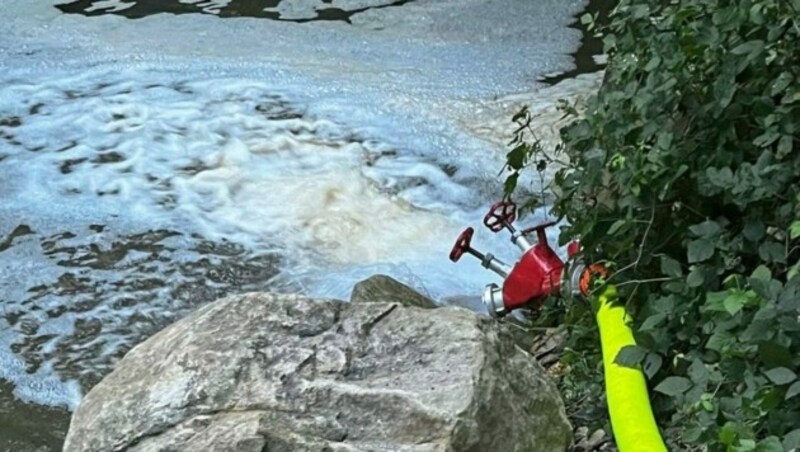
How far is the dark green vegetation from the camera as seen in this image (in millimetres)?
1811

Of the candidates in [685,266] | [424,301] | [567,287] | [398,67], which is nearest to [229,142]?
[398,67]

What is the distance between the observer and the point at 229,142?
4.80 metres

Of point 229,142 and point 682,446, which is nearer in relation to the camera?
point 682,446

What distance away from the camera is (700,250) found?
6.84 ft

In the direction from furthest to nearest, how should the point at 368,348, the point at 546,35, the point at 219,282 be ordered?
the point at 546,35 → the point at 219,282 → the point at 368,348

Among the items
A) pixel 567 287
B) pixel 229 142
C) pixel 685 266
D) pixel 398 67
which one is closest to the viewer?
pixel 685 266

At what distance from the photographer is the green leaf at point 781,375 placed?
1683mm

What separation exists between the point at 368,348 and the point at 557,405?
401 millimetres

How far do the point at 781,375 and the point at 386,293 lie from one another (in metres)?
1.69

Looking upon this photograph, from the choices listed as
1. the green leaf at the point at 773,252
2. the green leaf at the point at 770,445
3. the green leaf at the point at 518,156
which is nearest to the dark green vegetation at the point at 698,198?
the green leaf at the point at 773,252

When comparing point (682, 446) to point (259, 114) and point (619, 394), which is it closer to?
point (619, 394)

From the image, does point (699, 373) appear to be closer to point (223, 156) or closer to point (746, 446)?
point (746, 446)

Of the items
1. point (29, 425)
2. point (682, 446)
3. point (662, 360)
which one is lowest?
point (29, 425)

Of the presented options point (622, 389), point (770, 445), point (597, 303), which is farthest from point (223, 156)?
point (770, 445)
